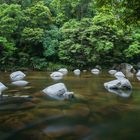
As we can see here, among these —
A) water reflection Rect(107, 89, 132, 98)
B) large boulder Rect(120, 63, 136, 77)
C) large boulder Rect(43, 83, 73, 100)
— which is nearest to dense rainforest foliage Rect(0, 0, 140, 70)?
large boulder Rect(120, 63, 136, 77)

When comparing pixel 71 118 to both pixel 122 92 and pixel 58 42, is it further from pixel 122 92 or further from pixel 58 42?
pixel 58 42

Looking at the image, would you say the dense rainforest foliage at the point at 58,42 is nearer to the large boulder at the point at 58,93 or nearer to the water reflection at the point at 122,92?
the water reflection at the point at 122,92

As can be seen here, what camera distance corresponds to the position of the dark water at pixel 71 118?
26.0 ft

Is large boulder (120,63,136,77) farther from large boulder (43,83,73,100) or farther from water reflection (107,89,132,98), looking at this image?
large boulder (43,83,73,100)

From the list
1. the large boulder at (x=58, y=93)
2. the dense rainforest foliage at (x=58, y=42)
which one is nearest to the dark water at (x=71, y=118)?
the large boulder at (x=58, y=93)

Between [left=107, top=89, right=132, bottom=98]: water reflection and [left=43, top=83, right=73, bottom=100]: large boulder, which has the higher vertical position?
[left=43, top=83, right=73, bottom=100]: large boulder

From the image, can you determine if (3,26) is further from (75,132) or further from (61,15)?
(75,132)

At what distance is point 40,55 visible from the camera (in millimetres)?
33656

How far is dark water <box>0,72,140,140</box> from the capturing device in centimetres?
792

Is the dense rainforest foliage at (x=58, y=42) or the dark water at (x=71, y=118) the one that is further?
A: the dense rainforest foliage at (x=58, y=42)

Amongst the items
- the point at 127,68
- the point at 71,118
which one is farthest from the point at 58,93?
the point at 127,68

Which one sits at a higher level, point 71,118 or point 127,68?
point 71,118

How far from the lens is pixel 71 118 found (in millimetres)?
9609

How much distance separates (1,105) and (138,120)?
482 cm
